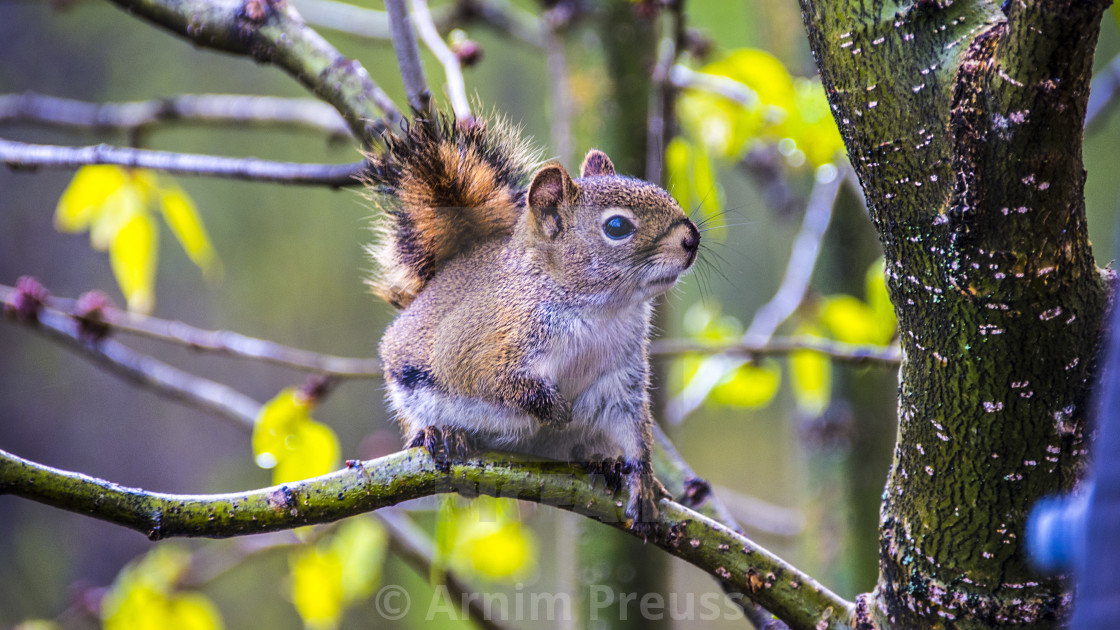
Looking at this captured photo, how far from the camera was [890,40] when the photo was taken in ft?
2.17

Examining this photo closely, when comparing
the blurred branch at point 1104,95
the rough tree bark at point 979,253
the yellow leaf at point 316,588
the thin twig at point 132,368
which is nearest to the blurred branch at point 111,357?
the thin twig at point 132,368

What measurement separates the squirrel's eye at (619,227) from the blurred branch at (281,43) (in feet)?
1.14

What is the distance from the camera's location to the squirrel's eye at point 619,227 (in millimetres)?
1112

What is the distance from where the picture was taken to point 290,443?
1.18 metres

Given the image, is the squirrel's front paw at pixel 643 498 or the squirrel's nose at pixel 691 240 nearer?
the squirrel's front paw at pixel 643 498

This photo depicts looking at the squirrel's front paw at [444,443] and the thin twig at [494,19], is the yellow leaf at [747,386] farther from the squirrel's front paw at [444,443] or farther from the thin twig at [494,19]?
the thin twig at [494,19]

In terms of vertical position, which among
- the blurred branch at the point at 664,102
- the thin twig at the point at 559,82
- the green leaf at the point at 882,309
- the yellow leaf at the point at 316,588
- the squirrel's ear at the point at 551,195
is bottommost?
the yellow leaf at the point at 316,588

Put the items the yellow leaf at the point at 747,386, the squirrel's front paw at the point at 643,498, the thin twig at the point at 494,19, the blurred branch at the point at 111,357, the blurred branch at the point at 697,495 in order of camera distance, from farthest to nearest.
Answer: the thin twig at the point at 494,19 → the yellow leaf at the point at 747,386 → the blurred branch at the point at 111,357 → the blurred branch at the point at 697,495 → the squirrel's front paw at the point at 643,498

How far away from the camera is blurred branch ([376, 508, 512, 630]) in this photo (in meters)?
1.27

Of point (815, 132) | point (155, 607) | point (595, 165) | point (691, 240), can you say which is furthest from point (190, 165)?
point (815, 132)

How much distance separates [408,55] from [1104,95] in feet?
4.70

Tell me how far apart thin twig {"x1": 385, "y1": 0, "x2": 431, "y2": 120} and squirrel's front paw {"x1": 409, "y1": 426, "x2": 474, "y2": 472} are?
46cm

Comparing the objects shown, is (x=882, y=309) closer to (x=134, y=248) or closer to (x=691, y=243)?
(x=691, y=243)

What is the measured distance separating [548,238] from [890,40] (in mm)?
568
